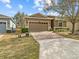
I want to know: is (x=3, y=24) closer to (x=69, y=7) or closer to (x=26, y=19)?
(x=26, y=19)

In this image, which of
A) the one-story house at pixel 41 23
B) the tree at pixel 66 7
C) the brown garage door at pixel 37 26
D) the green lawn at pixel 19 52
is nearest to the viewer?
the green lawn at pixel 19 52

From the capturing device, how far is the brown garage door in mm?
31375

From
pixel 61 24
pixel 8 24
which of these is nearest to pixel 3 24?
pixel 8 24

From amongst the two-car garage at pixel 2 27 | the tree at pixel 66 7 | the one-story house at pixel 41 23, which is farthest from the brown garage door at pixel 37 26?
the tree at pixel 66 7

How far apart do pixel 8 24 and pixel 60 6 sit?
45.6 feet

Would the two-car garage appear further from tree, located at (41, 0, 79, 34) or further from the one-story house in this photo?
tree, located at (41, 0, 79, 34)

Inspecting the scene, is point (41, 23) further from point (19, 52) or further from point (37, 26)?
point (19, 52)

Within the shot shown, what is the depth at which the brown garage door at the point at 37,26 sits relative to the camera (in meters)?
31.4

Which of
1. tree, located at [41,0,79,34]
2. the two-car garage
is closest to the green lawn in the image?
tree, located at [41,0,79,34]

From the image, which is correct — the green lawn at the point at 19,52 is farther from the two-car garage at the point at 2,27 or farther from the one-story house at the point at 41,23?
the one-story house at the point at 41,23

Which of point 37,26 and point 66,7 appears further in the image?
point 37,26

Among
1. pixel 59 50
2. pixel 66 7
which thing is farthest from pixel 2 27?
pixel 59 50

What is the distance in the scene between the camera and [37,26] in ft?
104

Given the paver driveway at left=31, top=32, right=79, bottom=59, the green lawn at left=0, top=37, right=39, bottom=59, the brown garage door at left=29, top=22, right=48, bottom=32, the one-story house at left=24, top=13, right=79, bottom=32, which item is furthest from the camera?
the brown garage door at left=29, top=22, right=48, bottom=32
